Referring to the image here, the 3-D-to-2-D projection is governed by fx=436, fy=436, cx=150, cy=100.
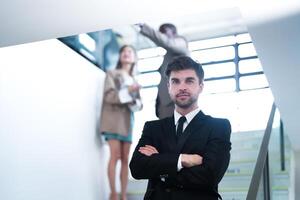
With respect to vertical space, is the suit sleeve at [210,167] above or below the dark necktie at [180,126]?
below

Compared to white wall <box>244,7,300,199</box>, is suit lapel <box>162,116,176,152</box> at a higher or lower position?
lower

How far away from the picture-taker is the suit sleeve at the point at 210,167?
196 centimetres

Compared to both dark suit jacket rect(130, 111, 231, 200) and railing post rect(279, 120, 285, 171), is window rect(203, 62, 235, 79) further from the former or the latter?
dark suit jacket rect(130, 111, 231, 200)

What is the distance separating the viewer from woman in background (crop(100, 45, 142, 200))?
4.50m

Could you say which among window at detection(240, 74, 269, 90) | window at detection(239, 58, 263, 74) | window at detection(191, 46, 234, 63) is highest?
window at detection(191, 46, 234, 63)

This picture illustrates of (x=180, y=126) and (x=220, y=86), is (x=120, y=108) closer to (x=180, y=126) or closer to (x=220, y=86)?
(x=220, y=86)

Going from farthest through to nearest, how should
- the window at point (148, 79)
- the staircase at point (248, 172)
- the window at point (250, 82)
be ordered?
the window at point (250, 82) < the window at point (148, 79) < the staircase at point (248, 172)

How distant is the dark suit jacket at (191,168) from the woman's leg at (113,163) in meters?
2.32

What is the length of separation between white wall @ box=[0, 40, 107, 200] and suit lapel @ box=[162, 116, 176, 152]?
1.56 m

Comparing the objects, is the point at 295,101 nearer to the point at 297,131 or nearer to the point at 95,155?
the point at 297,131

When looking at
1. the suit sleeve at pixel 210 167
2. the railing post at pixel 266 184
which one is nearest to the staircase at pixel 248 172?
the railing post at pixel 266 184

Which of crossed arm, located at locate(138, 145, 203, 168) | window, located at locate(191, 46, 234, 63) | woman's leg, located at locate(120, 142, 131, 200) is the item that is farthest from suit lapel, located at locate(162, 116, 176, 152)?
window, located at locate(191, 46, 234, 63)

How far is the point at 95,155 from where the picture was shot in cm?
464

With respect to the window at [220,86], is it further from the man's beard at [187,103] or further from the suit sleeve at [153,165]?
the suit sleeve at [153,165]
